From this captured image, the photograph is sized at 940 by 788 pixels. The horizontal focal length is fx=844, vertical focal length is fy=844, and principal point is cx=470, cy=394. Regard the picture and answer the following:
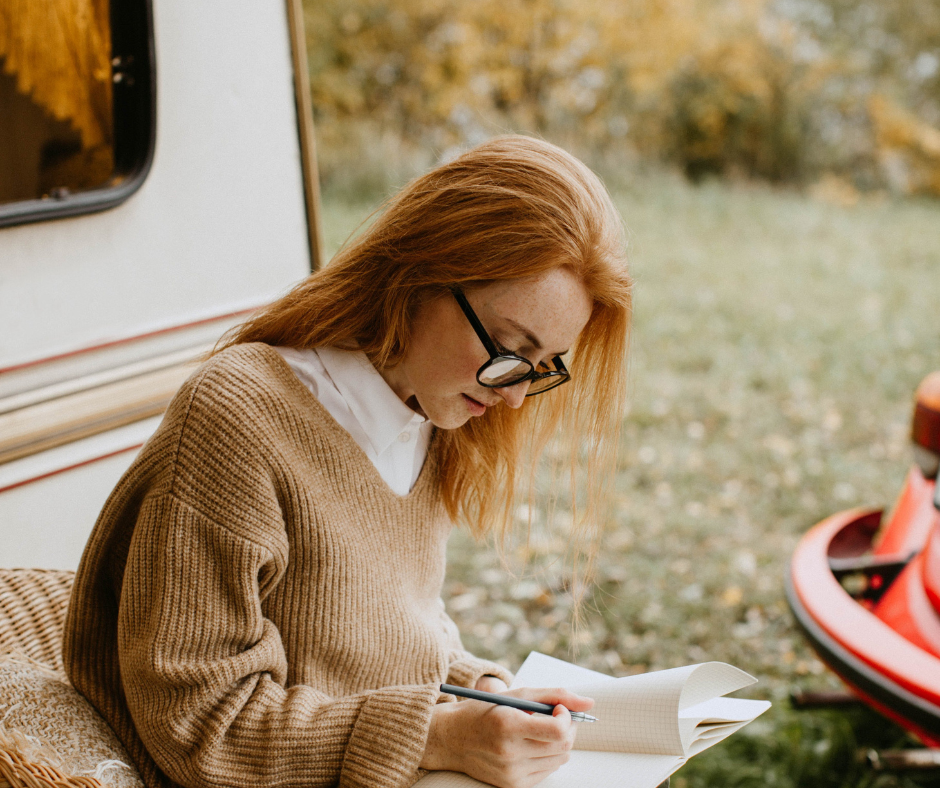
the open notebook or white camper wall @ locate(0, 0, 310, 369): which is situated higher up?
white camper wall @ locate(0, 0, 310, 369)

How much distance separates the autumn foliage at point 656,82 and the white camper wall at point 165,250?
25.1 feet

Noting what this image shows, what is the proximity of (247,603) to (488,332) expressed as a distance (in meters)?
0.54

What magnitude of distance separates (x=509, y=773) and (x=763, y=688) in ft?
7.09

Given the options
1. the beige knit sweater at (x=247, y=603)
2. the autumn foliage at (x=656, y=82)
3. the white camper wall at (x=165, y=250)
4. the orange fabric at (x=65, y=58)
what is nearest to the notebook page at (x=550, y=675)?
the beige knit sweater at (x=247, y=603)

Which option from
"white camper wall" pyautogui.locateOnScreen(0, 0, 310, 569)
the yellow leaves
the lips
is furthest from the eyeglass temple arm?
the yellow leaves

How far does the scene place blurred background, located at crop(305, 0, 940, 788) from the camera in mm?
3355

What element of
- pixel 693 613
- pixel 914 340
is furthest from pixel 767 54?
pixel 693 613

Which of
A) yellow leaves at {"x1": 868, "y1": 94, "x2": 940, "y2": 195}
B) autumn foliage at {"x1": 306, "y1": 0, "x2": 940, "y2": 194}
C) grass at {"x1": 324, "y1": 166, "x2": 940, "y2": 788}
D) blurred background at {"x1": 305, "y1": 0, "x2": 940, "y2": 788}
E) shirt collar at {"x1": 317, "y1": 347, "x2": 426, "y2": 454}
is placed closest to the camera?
shirt collar at {"x1": 317, "y1": 347, "x2": 426, "y2": 454}

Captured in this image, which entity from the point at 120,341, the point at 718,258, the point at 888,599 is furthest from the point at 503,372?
the point at 718,258

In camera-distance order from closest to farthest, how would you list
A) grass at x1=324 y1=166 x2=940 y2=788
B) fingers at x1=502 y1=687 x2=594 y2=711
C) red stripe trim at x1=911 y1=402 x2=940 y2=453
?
fingers at x1=502 y1=687 x2=594 y2=711 → red stripe trim at x1=911 y1=402 x2=940 y2=453 → grass at x1=324 y1=166 x2=940 y2=788

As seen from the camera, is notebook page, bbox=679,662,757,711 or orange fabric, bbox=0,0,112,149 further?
orange fabric, bbox=0,0,112,149

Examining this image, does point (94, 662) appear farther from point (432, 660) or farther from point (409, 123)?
point (409, 123)

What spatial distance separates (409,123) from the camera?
10.3 meters

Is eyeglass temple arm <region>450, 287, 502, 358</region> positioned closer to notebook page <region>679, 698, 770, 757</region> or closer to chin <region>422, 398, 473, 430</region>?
chin <region>422, 398, 473, 430</region>
